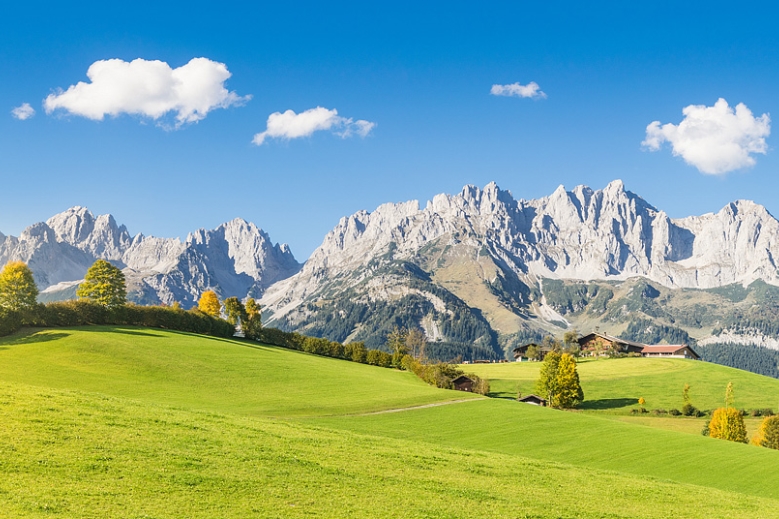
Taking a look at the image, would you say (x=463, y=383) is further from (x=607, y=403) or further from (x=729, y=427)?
(x=729, y=427)

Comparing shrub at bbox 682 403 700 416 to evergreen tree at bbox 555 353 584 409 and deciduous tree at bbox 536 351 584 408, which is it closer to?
deciduous tree at bbox 536 351 584 408

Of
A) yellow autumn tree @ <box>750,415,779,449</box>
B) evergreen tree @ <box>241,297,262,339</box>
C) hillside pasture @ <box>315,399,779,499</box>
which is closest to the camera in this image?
hillside pasture @ <box>315,399,779,499</box>

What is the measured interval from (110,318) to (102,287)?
27.7 feet

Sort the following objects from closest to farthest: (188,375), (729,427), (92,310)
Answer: (188,375)
(729,427)
(92,310)

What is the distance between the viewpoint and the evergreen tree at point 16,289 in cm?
9576

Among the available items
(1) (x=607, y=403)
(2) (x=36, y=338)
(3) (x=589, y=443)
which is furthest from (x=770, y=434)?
(2) (x=36, y=338)

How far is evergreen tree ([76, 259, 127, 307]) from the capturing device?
120688 mm

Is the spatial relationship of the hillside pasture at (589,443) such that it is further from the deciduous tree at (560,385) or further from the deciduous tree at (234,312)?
the deciduous tree at (234,312)

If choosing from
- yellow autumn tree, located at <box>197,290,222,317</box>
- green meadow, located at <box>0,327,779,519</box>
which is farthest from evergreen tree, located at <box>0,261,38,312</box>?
yellow autumn tree, located at <box>197,290,222,317</box>

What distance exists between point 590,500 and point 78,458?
88.8 ft

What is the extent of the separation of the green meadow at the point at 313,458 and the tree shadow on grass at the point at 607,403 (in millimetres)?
58307

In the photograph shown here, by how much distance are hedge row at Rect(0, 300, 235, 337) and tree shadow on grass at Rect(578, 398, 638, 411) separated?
281ft

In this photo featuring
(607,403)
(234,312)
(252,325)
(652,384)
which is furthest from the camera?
(234,312)

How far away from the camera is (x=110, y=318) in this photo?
11662 cm
